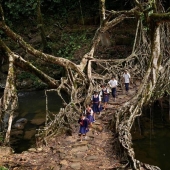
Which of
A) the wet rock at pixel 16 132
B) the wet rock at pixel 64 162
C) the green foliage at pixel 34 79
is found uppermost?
the green foliage at pixel 34 79

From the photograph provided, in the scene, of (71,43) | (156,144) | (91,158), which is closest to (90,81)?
(156,144)

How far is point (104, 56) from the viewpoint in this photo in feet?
73.3

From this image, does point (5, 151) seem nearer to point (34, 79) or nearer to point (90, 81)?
point (90, 81)

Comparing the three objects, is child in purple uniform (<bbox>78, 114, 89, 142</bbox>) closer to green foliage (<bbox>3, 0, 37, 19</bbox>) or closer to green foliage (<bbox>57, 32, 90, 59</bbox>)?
green foliage (<bbox>57, 32, 90, 59</bbox>)

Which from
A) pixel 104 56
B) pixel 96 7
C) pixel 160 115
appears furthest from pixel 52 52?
pixel 160 115

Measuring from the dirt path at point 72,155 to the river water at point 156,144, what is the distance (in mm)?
1801

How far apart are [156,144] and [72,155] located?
4.36m

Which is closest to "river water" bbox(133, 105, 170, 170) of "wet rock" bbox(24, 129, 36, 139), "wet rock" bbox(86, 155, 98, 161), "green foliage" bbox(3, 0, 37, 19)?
"wet rock" bbox(86, 155, 98, 161)

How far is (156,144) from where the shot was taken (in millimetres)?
12367

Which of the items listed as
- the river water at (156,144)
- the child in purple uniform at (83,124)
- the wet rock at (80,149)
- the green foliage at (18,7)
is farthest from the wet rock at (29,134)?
the green foliage at (18,7)

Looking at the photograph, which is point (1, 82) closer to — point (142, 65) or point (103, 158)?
point (142, 65)

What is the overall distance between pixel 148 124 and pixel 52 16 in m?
15.9

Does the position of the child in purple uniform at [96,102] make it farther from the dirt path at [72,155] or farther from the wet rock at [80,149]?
the wet rock at [80,149]

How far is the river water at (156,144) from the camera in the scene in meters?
11.2
